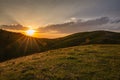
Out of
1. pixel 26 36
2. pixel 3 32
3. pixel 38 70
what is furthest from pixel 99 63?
pixel 26 36

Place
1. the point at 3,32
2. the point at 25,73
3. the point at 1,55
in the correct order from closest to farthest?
1. the point at 25,73
2. the point at 1,55
3. the point at 3,32

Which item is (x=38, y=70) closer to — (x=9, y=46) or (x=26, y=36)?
(x=9, y=46)

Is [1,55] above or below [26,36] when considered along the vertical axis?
below

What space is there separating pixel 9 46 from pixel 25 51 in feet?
39.9

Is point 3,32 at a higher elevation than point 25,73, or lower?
higher

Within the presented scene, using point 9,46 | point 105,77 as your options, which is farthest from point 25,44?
point 105,77

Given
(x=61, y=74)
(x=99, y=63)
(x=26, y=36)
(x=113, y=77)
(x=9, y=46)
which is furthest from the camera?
(x=26, y=36)

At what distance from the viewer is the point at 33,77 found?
23406 millimetres

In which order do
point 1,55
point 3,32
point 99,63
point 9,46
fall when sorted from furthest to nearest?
point 3,32
point 9,46
point 1,55
point 99,63

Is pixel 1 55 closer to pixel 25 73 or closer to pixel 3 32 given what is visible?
pixel 3 32

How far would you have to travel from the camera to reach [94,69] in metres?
24.4

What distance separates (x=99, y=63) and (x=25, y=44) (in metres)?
89.6

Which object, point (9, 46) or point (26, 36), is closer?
point (9, 46)

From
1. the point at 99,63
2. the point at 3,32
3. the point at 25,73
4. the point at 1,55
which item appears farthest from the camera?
the point at 3,32
